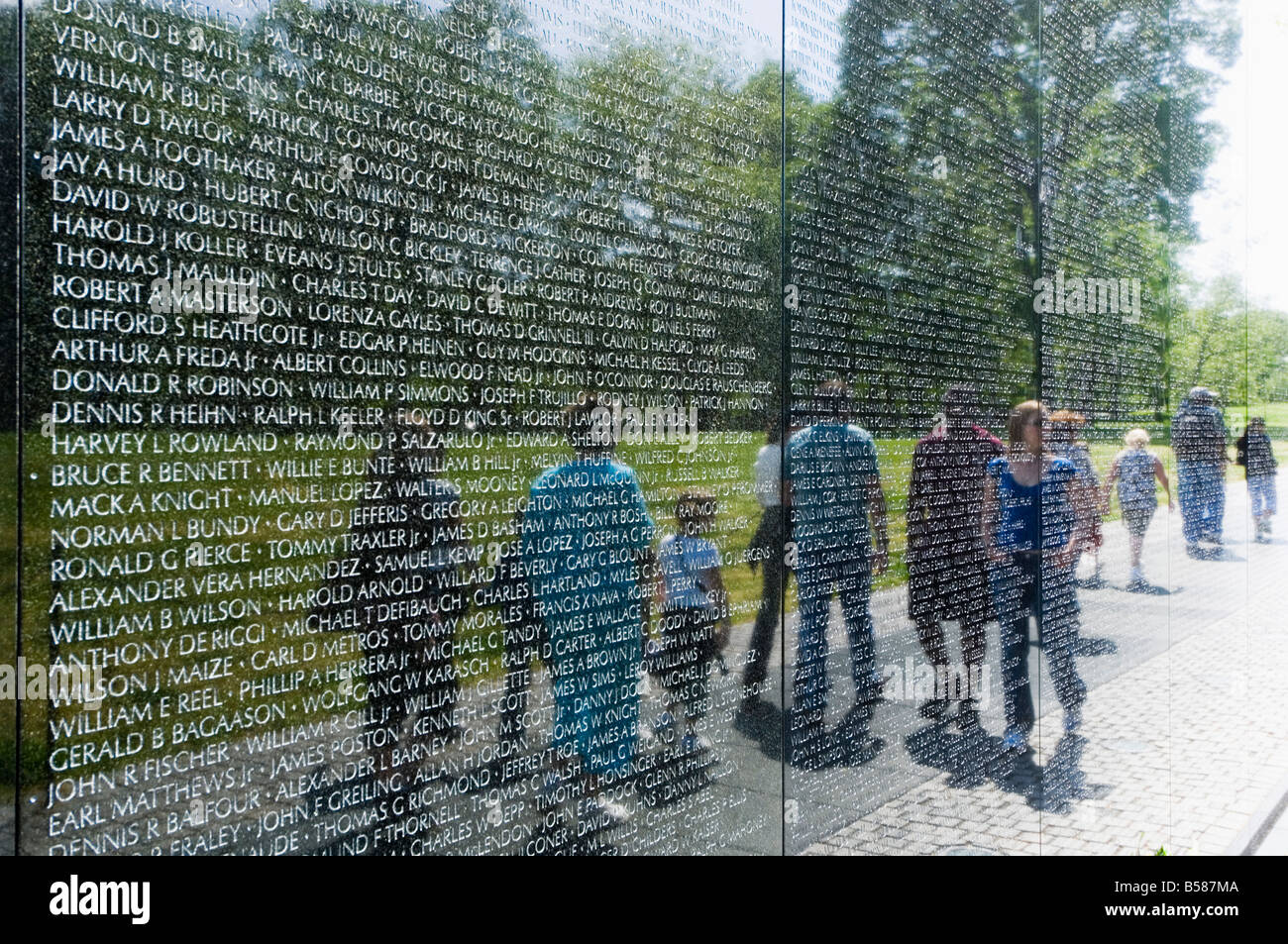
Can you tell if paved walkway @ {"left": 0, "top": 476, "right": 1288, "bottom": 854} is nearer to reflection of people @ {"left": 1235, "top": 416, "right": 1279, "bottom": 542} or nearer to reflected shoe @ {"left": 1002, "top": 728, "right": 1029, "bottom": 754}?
reflected shoe @ {"left": 1002, "top": 728, "right": 1029, "bottom": 754}

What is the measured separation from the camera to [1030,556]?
5.52 m

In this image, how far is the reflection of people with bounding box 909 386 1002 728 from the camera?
4750 mm

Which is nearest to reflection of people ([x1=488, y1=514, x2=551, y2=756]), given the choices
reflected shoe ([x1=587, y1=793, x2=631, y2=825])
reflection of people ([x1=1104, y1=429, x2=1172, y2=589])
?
reflected shoe ([x1=587, y1=793, x2=631, y2=825])

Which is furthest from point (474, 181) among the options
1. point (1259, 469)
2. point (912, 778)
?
point (1259, 469)

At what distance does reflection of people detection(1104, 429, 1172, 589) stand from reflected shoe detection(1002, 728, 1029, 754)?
1.53m

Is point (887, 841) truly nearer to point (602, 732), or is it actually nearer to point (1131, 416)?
point (602, 732)

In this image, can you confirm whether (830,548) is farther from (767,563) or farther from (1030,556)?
(1030,556)

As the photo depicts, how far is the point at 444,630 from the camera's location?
2.70 metres

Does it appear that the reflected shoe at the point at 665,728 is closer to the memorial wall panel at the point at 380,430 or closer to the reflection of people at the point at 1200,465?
the memorial wall panel at the point at 380,430

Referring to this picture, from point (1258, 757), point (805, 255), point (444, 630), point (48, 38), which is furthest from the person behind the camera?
point (1258, 757)

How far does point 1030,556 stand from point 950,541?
2.80ft

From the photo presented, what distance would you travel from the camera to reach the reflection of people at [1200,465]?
24.2 ft
